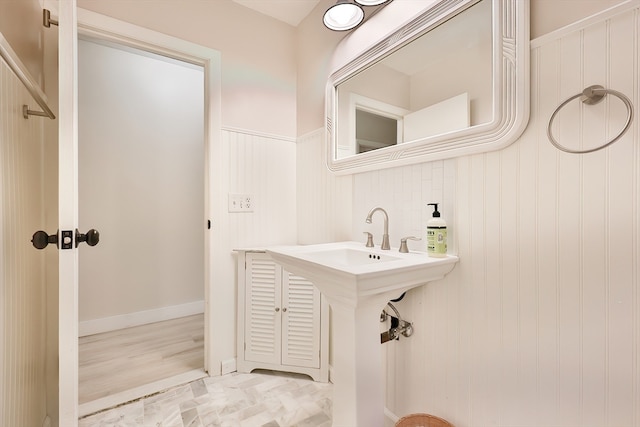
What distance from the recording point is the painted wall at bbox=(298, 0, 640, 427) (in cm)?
73

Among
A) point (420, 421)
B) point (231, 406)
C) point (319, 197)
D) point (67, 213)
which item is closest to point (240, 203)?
point (319, 197)

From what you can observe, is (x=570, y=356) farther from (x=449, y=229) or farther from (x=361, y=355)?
(x=361, y=355)

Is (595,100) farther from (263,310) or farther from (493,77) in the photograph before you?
(263,310)

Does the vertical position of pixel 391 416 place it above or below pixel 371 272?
below

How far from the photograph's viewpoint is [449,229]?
44.8 inches

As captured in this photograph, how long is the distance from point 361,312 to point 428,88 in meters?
1.00

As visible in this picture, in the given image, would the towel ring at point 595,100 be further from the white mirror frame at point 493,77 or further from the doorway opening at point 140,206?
the doorway opening at point 140,206

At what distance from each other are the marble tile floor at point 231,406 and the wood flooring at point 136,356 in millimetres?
229

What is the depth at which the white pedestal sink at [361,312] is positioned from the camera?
3.01ft

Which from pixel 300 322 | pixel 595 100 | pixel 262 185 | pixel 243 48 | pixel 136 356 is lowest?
pixel 136 356

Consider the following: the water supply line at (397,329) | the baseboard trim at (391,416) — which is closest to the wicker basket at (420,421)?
the baseboard trim at (391,416)

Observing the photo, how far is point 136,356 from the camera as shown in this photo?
206cm

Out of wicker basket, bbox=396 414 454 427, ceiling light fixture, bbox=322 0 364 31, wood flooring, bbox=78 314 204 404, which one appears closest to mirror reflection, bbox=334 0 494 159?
ceiling light fixture, bbox=322 0 364 31

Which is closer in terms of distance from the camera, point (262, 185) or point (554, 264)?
point (554, 264)
